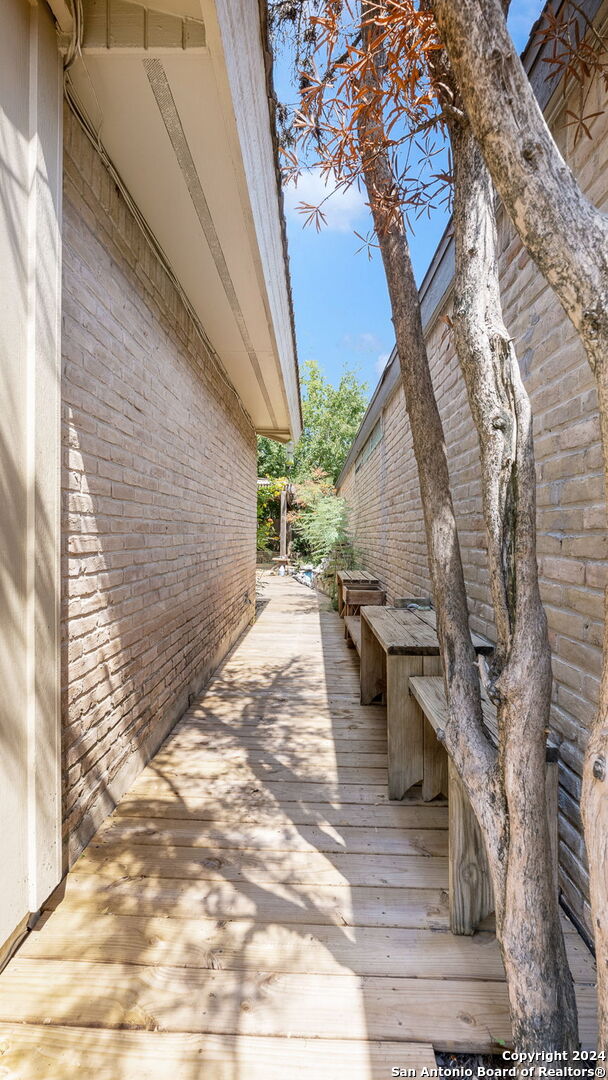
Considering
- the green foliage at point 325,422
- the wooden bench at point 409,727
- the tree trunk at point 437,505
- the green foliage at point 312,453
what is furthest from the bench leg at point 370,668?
the green foliage at point 325,422

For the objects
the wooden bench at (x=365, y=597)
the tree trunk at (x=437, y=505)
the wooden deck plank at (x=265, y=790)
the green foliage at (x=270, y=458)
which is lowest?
the wooden deck plank at (x=265, y=790)

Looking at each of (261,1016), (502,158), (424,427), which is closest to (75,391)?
(424,427)

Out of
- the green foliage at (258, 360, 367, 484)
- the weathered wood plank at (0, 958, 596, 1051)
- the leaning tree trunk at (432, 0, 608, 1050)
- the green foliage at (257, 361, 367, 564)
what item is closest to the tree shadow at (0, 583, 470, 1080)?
the weathered wood plank at (0, 958, 596, 1051)

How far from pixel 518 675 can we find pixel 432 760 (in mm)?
1393

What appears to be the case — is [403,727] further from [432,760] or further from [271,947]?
[271,947]

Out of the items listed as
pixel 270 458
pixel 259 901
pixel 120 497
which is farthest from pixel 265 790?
pixel 270 458

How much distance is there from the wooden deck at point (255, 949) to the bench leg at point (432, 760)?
2.9 inches

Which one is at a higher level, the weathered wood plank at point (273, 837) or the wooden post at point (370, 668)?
the wooden post at point (370, 668)

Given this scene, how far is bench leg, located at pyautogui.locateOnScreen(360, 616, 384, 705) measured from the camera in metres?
3.49

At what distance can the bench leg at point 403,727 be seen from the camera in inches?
86.1

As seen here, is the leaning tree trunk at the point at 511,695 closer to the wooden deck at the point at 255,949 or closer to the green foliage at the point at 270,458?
the wooden deck at the point at 255,949

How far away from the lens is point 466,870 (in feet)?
4.84

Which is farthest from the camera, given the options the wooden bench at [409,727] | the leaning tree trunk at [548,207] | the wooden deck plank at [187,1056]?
the wooden bench at [409,727]

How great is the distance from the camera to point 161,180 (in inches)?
82.3
